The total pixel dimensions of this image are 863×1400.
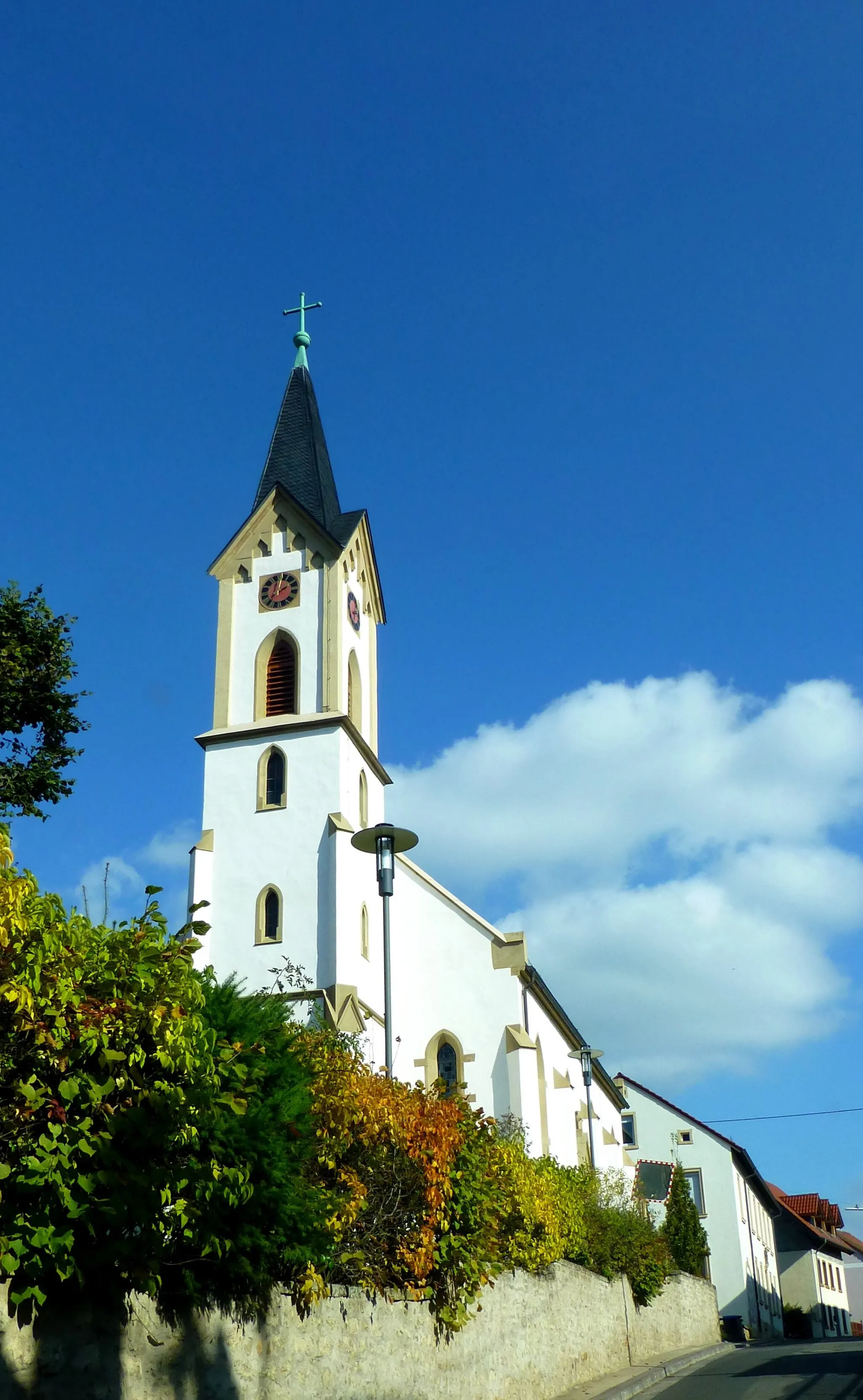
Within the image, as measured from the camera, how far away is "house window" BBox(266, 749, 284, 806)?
2897cm

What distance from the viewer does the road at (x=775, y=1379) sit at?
15906 mm

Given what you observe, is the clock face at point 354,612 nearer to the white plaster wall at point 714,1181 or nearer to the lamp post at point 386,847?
the lamp post at point 386,847

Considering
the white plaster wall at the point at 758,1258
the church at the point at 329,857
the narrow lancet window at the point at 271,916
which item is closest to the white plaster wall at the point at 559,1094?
the church at the point at 329,857

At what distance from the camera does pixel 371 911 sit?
1145 inches

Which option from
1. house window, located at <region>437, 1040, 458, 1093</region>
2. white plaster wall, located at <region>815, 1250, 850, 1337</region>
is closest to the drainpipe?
white plaster wall, located at <region>815, 1250, 850, 1337</region>

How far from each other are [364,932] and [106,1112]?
20.8 meters

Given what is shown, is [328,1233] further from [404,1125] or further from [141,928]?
[141,928]

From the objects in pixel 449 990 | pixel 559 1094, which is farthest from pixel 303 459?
pixel 559 1094

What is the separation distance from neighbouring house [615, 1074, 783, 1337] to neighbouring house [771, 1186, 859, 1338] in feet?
11.1

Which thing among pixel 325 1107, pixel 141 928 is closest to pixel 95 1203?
pixel 141 928

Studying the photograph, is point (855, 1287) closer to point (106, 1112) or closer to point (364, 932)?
point (364, 932)

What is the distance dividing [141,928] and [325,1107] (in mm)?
4453

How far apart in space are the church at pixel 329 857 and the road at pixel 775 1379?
5950 millimetres

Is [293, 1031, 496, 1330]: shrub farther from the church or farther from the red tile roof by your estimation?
the red tile roof
